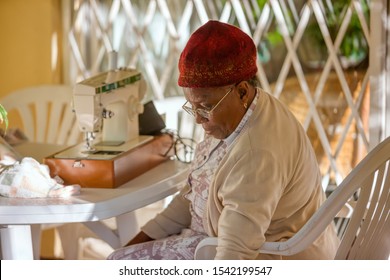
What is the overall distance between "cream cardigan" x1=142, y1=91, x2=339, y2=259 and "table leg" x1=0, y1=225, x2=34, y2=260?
507 mm

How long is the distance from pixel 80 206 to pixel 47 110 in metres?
1.20

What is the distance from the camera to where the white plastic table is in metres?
2.20

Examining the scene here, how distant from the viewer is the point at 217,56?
2.07m

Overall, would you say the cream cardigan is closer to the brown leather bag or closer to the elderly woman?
the elderly woman

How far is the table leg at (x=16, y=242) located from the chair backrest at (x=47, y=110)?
0.97 meters

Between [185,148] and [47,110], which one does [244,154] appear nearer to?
[185,148]

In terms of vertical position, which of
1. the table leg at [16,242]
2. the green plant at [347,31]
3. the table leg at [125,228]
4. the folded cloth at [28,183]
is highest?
the green plant at [347,31]

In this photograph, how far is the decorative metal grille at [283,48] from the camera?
3.28m

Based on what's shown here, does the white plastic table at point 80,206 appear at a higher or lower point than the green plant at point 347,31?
lower

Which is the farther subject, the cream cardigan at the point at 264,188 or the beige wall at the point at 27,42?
the beige wall at the point at 27,42

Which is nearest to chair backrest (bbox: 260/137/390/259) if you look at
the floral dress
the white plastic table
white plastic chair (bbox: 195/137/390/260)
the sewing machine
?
white plastic chair (bbox: 195/137/390/260)

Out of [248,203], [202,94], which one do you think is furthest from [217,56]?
[248,203]

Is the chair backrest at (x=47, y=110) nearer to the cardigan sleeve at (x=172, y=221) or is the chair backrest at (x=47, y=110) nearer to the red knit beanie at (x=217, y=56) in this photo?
the cardigan sleeve at (x=172, y=221)

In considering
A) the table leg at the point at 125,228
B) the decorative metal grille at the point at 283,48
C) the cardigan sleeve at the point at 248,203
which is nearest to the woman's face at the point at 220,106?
the cardigan sleeve at the point at 248,203
